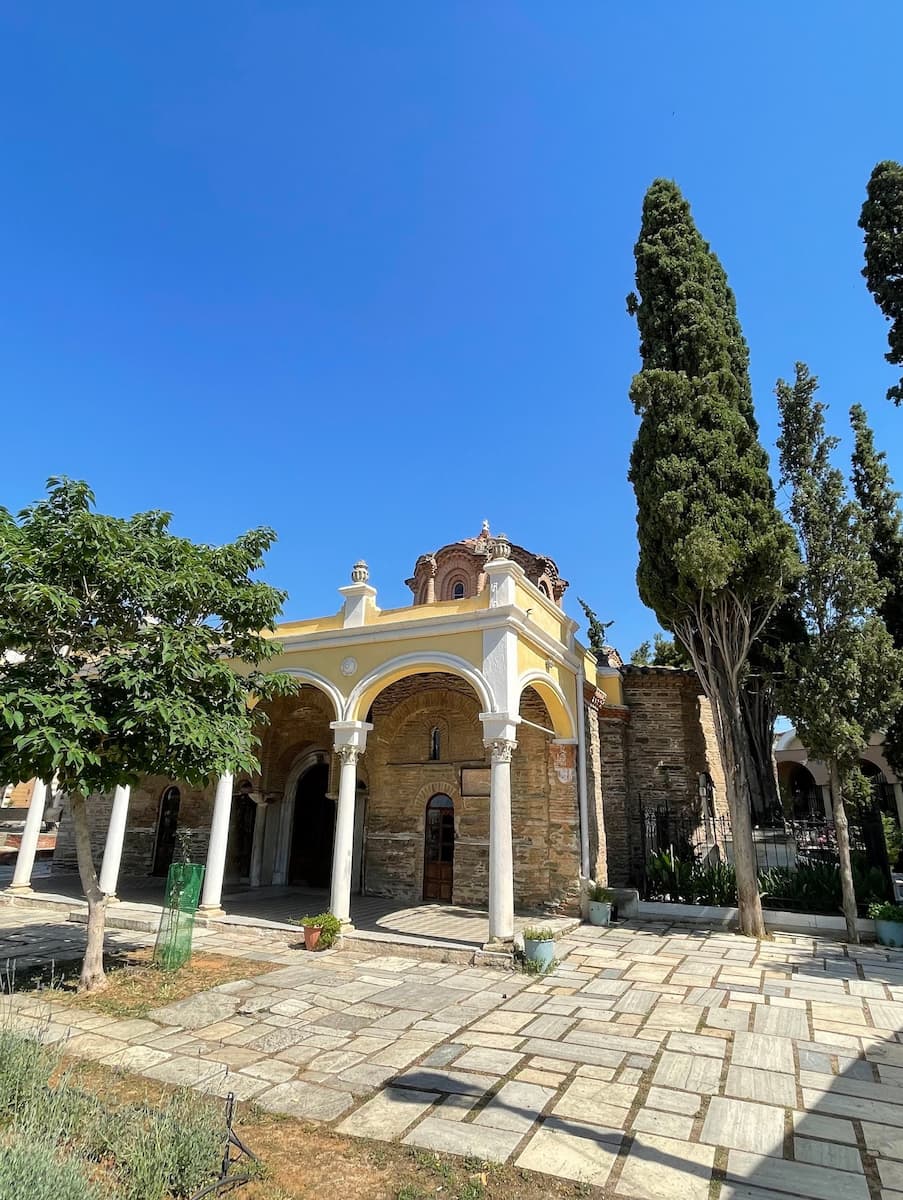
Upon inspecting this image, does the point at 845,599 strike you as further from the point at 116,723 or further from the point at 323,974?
the point at 116,723

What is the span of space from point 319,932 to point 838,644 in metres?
8.87

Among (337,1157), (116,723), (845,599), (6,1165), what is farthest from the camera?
(845,599)

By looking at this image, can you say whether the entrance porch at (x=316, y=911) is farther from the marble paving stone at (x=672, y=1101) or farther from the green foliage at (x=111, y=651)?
the marble paving stone at (x=672, y=1101)

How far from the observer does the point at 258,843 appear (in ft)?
46.7

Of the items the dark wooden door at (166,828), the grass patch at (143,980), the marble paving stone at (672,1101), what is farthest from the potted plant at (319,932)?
the dark wooden door at (166,828)

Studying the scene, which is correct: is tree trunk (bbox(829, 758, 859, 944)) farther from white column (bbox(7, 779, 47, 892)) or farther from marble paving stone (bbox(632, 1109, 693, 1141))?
white column (bbox(7, 779, 47, 892))

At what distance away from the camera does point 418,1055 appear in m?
5.09

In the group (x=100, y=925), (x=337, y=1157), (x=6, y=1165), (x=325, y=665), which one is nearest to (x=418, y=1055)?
(x=337, y=1157)

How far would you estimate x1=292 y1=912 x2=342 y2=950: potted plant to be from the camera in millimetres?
9008

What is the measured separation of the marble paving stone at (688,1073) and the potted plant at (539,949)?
9.75 ft

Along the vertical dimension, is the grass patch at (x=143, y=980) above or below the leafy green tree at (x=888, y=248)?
below

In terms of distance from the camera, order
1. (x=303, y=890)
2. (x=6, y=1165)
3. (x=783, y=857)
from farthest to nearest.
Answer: (x=303, y=890)
(x=783, y=857)
(x=6, y=1165)

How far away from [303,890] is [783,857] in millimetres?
10151

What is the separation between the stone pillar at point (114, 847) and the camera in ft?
36.6
